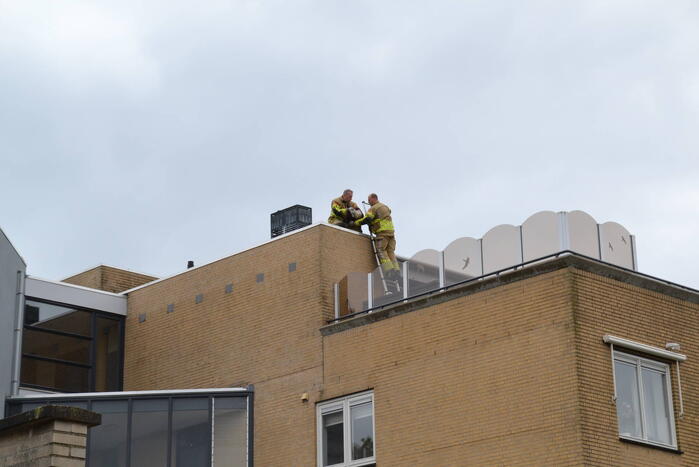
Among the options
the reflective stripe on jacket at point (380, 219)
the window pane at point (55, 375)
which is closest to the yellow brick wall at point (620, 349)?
the reflective stripe on jacket at point (380, 219)

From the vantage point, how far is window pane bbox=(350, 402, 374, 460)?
24.4 meters

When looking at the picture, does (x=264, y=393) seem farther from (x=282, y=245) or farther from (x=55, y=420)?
(x=55, y=420)

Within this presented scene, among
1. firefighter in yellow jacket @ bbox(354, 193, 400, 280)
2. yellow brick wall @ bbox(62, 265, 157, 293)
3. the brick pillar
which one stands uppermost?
yellow brick wall @ bbox(62, 265, 157, 293)

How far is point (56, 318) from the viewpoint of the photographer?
96.8ft

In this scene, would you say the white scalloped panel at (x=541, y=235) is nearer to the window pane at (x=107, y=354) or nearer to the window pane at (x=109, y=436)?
the window pane at (x=109, y=436)

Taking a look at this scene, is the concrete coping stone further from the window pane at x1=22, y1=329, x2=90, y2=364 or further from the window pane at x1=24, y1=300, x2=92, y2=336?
the window pane at x1=24, y1=300, x2=92, y2=336

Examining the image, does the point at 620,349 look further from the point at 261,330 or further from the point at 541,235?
the point at 261,330

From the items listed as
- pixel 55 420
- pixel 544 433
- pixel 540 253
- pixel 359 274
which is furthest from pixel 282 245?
pixel 55 420

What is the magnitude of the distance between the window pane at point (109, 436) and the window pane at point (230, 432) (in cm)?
195

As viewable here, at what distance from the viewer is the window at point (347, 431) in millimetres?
A: 24500

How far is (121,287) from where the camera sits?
109ft

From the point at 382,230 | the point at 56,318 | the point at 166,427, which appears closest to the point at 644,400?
the point at 382,230

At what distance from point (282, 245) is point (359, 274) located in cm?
222

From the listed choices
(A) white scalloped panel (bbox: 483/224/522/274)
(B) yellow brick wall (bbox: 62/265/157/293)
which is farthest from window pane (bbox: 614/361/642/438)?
(B) yellow brick wall (bbox: 62/265/157/293)
